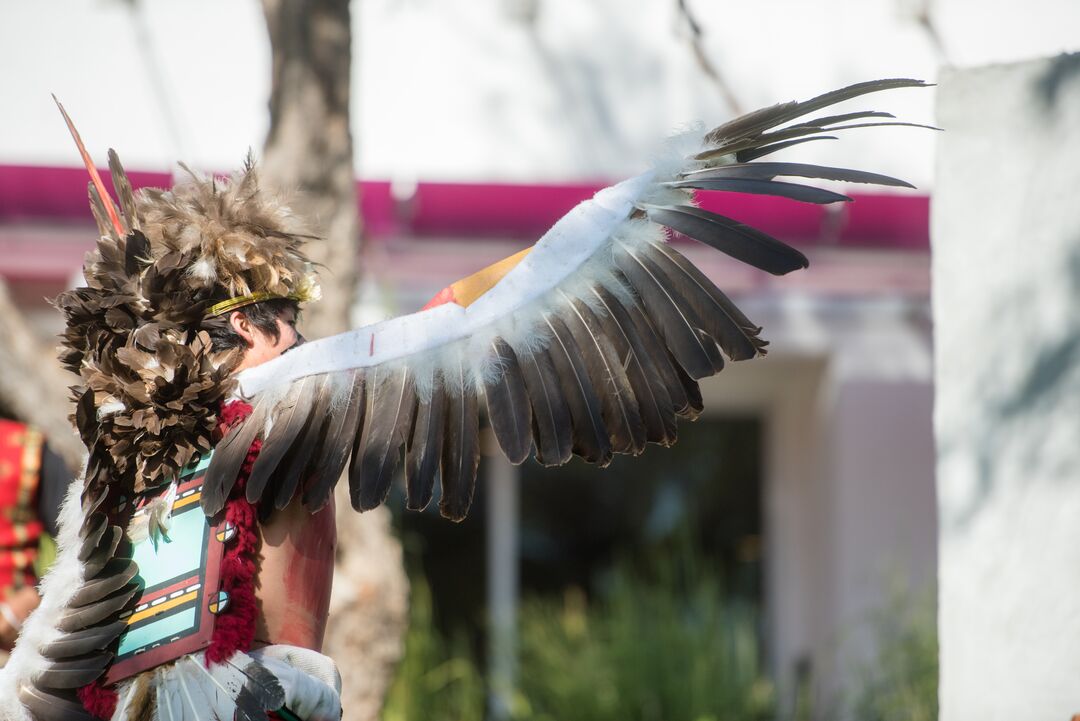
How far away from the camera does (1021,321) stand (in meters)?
3.07

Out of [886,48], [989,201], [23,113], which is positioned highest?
[886,48]

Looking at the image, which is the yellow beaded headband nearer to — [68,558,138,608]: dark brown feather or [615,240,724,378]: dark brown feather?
[68,558,138,608]: dark brown feather

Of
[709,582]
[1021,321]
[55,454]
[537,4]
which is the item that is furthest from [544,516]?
[1021,321]

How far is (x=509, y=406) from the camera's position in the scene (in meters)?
2.19

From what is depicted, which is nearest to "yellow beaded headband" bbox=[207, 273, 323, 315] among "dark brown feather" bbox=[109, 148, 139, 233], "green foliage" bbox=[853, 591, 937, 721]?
"dark brown feather" bbox=[109, 148, 139, 233]

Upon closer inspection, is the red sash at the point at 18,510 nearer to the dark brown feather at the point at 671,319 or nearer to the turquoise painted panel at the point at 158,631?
the turquoise painted panel at the point at 158,631

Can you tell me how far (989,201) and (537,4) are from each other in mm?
3981

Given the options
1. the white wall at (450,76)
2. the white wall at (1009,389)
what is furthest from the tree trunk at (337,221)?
the white wall at (450,76)

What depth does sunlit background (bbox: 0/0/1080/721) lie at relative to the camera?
571 centimetres

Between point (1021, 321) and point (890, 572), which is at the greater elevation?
point (1021, 321)

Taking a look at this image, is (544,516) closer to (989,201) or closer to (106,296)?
(989,201)

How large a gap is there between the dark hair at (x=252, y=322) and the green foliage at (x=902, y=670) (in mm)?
3647

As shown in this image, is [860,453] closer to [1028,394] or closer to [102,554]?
[1028,394]

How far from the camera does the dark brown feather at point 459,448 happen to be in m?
2.17
